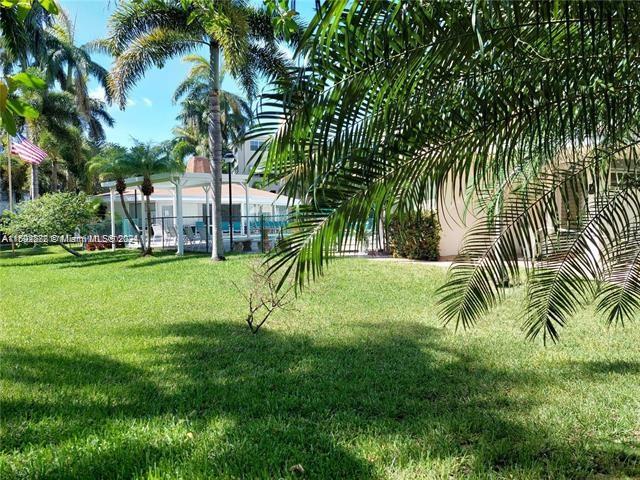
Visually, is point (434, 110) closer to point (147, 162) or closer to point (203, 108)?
point (147, 162)

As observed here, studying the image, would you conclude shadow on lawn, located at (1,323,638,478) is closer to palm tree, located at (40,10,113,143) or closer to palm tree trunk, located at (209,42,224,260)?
palm tree trunk, located at (209,42,224,260)

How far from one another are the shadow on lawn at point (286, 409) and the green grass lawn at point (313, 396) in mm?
15

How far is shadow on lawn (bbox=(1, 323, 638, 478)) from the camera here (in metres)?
3.02

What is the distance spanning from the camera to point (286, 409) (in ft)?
12.7

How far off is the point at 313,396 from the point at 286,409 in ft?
1.14

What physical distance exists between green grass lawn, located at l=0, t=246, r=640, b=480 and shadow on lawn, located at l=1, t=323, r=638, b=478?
15 millimetres

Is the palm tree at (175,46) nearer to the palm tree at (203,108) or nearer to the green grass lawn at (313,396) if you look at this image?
the green grass lawn at (313,396)

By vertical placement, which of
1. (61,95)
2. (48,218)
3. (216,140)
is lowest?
(48,218)

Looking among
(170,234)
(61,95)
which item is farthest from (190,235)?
(61,95)

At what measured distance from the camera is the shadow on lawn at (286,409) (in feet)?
9.91

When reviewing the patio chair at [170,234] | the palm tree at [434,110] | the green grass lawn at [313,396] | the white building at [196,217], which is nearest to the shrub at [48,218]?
the white building at [196,217]

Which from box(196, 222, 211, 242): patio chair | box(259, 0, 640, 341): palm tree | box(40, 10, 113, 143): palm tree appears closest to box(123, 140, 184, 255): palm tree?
box(196, 222, 211, 242): patio chair

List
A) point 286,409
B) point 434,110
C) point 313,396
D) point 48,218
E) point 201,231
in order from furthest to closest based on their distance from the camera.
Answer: point 201,231 → point 48,218 → point 313,396 → point 286,409 → point 434,110

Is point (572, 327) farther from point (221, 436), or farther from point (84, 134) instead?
point (84, 134)
